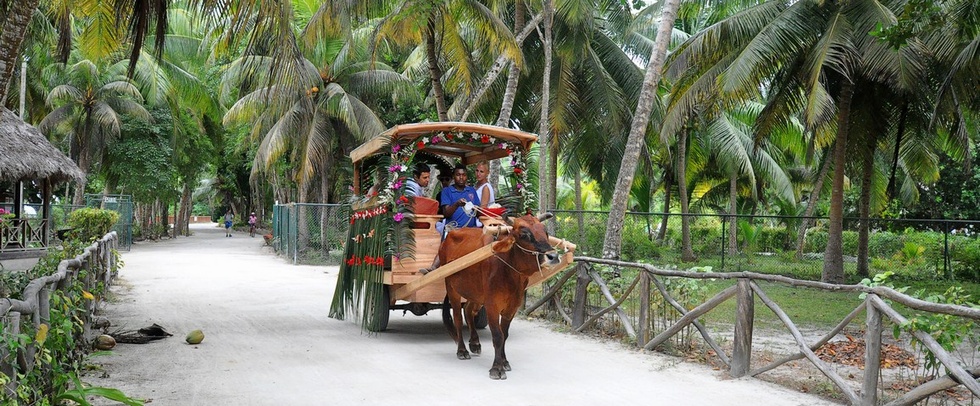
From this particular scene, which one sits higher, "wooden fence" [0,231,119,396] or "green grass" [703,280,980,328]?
"wooden fence" [0,231,119,396]

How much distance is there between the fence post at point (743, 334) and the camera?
25.3 feet

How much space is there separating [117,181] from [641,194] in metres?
24.8

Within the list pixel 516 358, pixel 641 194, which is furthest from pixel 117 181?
pixel 516 358

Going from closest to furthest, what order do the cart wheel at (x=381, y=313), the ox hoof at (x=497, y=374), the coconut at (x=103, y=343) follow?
the ox hoof at (x=497, y=374)
the coconut at (x=103, y=343)
the cart wheel at (x=381, y=313)

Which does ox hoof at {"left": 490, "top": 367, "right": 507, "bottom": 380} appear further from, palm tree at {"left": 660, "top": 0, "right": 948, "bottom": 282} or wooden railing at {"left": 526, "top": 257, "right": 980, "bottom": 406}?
palm tree at {"left": 660, "top": 0, "right": 948, "bottom": 282}

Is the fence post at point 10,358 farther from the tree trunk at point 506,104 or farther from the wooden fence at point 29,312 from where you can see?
the tree trunk at point 506,104

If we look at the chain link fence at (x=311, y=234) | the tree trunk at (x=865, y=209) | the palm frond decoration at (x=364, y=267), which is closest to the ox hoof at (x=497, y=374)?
the palm frond decoration at (x=364, y=267)

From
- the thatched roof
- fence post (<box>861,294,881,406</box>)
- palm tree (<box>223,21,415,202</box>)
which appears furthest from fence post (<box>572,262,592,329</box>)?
palm tree (<box>223,21,415,202</box>)

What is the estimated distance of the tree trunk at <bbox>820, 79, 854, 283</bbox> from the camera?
1812cm

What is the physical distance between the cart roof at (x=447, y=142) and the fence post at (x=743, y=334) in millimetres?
3418

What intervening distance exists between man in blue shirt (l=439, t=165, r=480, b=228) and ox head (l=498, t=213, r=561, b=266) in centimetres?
215

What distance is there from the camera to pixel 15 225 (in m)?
21.4

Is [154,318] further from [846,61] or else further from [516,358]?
[846,61]

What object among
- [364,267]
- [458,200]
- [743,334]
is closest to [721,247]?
[458,200]
